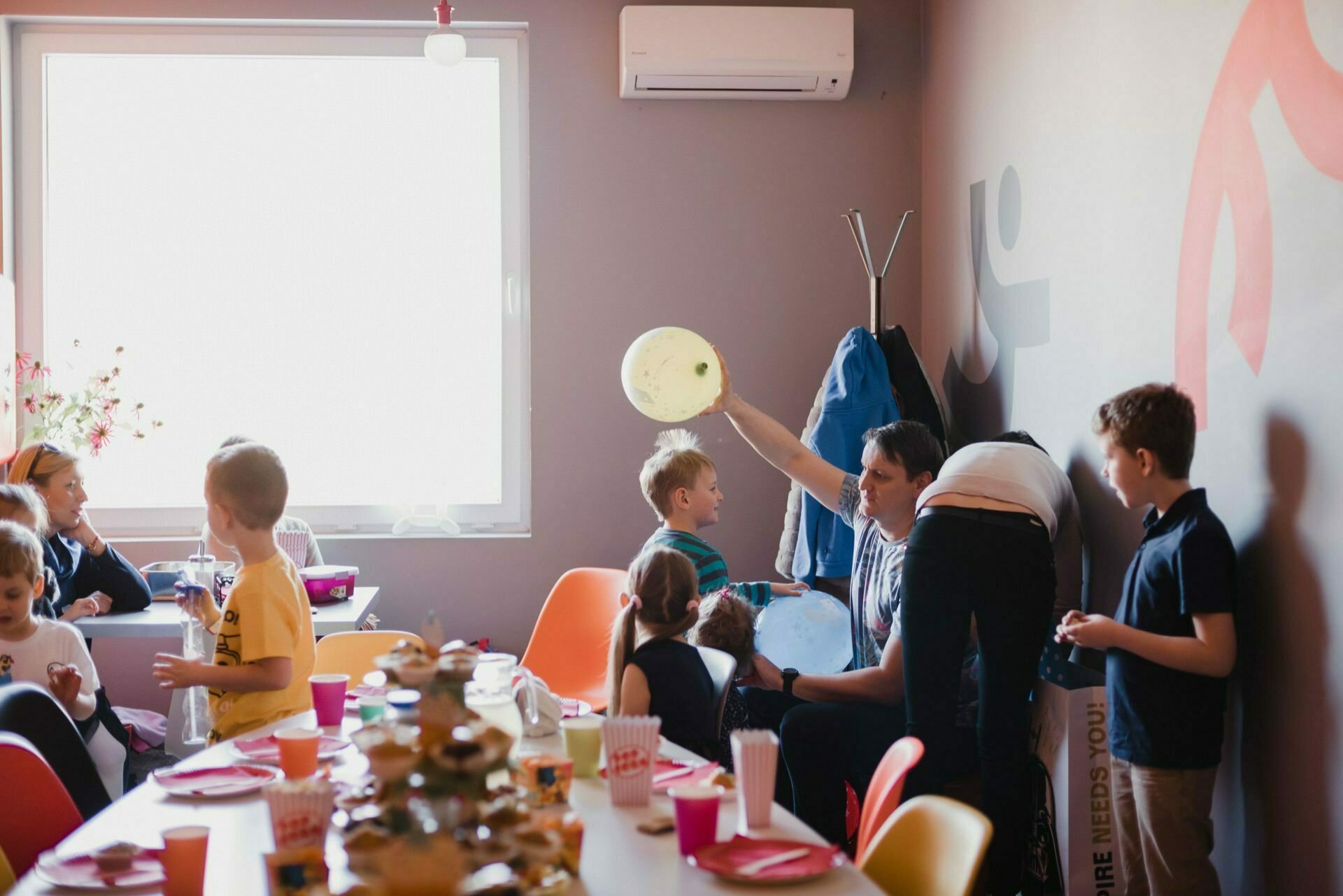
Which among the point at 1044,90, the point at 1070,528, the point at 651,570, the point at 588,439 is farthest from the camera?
the point at 588,439

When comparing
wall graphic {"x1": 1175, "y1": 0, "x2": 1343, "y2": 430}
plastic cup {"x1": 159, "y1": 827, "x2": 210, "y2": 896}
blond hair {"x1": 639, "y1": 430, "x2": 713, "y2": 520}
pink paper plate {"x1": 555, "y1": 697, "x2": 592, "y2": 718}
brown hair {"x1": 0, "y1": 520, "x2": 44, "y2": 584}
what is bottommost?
pink paper plate {"x1": 555, "y1": 697, "x2": 592, "y2": 718}

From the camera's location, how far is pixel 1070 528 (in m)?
2.64

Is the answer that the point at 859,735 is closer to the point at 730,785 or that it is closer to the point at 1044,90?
the point at 730,785

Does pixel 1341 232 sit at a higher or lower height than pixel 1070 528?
higher

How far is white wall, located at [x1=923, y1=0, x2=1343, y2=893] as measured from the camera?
186 cm

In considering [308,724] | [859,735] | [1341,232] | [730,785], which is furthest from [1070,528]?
[308,724]

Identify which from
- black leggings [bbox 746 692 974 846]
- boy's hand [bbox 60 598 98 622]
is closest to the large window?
boy's hand [bbox 60 598 98 622]

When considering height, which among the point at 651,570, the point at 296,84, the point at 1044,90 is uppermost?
the point at 296,84

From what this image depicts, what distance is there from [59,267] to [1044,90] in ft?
11.0

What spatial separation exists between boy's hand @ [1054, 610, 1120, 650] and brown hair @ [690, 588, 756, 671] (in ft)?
2.36

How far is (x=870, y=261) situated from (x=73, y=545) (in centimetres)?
268

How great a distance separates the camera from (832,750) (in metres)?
2.67

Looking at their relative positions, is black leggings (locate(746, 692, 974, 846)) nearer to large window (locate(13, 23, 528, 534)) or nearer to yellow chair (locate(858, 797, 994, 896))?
yellow chair (locate(858, 797, 994, 896))

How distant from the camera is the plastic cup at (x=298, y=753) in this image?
161 cm
